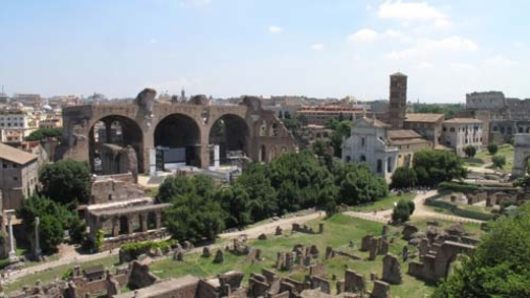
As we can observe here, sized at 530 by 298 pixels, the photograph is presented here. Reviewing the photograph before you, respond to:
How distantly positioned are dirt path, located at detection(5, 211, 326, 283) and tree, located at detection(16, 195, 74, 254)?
1294 mm

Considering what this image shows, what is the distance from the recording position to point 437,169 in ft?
181

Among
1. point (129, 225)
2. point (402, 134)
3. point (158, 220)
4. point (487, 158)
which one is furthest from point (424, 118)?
point (129, 225)

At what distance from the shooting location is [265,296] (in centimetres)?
2359

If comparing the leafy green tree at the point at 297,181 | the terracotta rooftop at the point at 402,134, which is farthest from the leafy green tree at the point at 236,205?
the terracotta rooftop at the point at 402,134

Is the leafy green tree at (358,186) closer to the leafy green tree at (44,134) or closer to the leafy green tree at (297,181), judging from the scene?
the leafy green tree at (297,181)

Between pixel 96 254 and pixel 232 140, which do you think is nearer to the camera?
pixel 96 254

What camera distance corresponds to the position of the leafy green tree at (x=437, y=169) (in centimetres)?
5500

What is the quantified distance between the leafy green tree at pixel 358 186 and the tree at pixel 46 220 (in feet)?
80.7

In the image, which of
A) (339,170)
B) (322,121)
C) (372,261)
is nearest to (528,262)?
(372,261)

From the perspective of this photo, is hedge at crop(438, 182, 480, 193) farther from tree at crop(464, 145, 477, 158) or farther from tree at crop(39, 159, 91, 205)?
tree at crop(39, 159, 91, 205)

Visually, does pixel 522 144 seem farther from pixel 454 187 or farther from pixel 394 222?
pixel 394 222

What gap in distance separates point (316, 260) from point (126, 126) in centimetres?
4577

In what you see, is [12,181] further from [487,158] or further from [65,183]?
[487,158]

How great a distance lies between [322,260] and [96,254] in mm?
17272
